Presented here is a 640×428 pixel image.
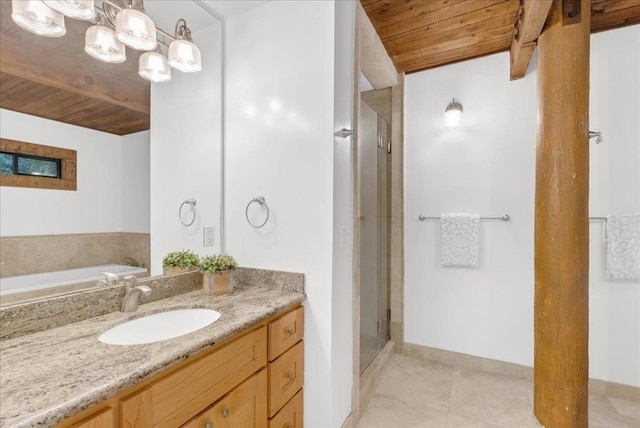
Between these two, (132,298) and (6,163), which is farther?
(132,298)

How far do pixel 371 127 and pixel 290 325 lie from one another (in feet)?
5.46

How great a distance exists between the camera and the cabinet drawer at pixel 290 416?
1311 mm

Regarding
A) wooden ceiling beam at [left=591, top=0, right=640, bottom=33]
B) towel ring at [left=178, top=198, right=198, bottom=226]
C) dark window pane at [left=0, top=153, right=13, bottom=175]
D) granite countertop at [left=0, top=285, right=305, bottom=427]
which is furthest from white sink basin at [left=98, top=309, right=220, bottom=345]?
wooden ceiling beam at [left=591, top=0, right=640, bottom=33]

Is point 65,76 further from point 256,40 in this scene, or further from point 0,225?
point 256,40

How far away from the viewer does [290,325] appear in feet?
A: 4.65

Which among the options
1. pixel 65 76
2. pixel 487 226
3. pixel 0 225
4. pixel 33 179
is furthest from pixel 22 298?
pixel 487 226

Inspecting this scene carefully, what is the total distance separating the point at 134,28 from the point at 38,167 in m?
0.67

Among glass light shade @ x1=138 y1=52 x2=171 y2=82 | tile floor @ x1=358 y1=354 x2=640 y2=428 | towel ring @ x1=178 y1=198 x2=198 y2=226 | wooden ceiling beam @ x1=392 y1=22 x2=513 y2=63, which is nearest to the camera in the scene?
glass light shade @ x1=138 y1=52 x2=171 y2=82

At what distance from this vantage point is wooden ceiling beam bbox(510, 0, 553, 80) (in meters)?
1.50

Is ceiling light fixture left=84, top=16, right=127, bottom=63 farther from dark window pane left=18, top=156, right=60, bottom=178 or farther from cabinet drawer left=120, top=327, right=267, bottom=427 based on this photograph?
cabinet drawer left=120, top=327, right=267, bottom=427

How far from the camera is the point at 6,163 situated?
3.12 feet

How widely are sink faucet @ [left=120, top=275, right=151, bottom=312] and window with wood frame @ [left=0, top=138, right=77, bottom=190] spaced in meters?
0.43

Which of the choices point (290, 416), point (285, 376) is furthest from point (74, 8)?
point (290, 416)

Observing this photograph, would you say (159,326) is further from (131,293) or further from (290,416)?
(290,416)
